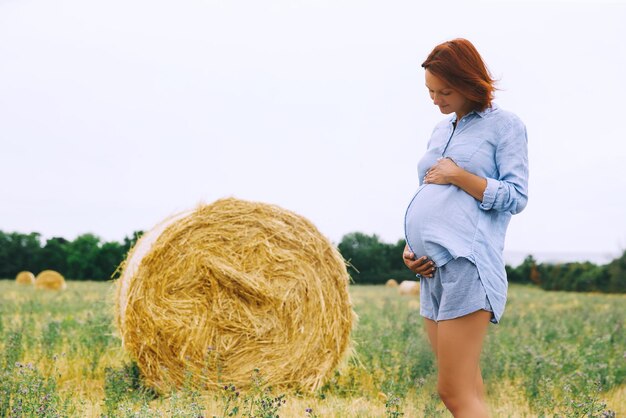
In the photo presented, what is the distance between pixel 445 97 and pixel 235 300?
3.27 m

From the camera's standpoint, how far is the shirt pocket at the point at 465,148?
2.88 metres

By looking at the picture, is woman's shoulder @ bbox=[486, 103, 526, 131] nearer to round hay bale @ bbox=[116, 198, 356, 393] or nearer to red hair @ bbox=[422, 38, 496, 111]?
red hair @ bbox=[422, 38, 496, 111]

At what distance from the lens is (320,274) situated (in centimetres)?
596

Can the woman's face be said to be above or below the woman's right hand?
above

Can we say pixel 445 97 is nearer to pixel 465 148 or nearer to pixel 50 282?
pixel 465 148

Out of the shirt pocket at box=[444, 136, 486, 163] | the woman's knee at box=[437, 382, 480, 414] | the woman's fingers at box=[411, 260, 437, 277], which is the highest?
the shirt pocket at box=[444, 136, 486, 163]

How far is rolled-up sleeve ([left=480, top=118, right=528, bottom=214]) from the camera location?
278cm

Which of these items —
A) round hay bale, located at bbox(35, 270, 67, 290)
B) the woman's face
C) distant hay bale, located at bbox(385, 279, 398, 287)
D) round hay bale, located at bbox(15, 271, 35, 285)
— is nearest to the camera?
the woman's face

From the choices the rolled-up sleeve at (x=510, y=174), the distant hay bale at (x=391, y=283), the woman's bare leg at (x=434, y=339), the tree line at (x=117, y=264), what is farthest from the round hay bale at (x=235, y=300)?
the distant hay bale at (x=391, y=283)

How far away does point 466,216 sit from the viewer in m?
2.83

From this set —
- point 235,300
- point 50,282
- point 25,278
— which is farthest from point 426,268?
point 25,278

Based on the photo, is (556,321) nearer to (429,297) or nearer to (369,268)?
(429,297)

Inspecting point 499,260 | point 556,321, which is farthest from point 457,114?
point 556,321

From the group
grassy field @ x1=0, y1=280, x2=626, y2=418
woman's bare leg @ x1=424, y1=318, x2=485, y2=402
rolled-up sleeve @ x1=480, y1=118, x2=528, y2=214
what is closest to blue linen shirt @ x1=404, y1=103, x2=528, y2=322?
rolled-up sleeve @ x1=480, y1=118, x2=528, y2=214
